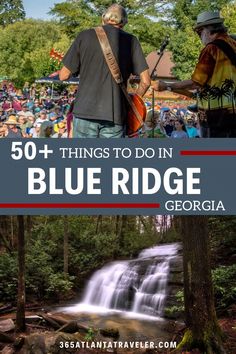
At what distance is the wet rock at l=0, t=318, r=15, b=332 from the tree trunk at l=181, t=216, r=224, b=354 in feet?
10.8

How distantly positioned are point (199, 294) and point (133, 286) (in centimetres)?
483

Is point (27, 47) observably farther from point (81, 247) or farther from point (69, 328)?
point (69, 328)

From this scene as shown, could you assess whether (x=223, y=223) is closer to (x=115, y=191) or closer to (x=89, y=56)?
(x=115, y=191)

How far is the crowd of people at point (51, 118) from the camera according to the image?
4.85 metres

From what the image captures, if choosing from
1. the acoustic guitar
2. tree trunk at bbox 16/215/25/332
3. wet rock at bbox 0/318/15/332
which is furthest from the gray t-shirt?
wet rock at bbox 0/318/15/332

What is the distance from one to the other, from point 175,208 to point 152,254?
10.3 meters

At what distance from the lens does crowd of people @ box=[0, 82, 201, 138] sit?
4846 millimetres

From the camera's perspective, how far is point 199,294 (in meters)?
7.09

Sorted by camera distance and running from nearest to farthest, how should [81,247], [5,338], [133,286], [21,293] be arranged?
[5,338]
[21,293]
[133,286]
[81,247]

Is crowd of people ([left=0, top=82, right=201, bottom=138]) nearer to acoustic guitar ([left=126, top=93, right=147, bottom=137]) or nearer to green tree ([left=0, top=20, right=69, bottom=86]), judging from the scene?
acoustic guitar ([left=126, top=93, right=147, bottom=137])

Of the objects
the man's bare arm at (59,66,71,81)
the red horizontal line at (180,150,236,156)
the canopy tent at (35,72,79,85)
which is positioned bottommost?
the red horizontal line at (180,150,236,156)

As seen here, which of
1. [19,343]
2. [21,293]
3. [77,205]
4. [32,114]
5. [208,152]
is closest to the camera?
[208,152]

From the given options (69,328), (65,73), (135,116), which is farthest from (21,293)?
(65,73)

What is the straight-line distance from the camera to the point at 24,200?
160 inches
